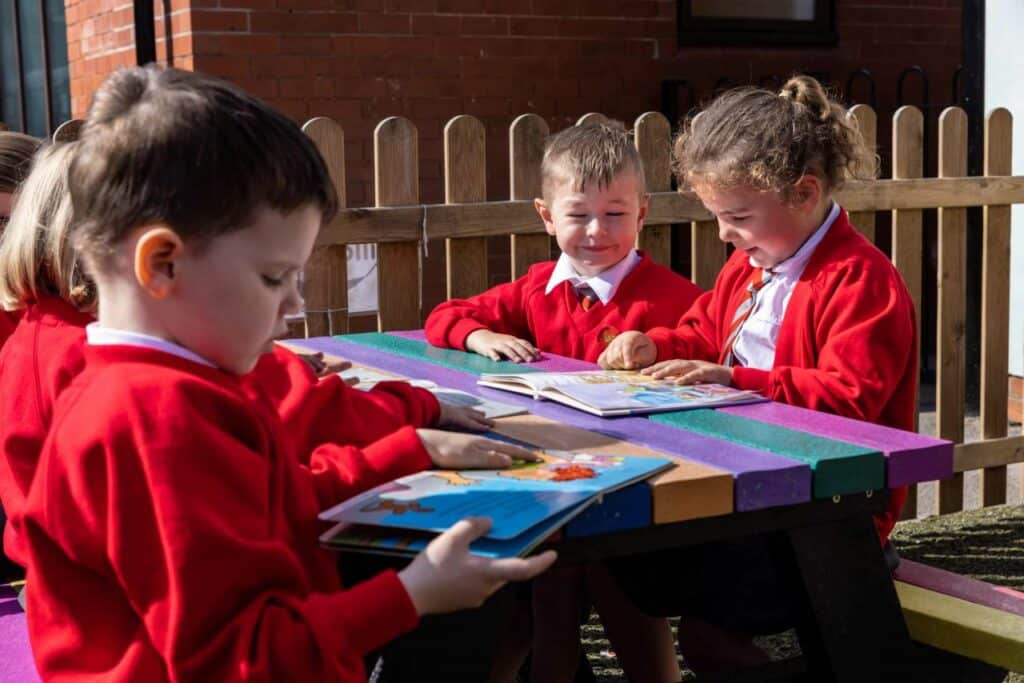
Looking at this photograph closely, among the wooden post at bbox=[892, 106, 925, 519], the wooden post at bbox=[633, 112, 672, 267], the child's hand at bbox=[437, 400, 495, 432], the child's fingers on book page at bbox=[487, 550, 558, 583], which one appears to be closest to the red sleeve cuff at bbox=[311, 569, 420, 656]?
the child's fingers on book page at bbox=[487, 550, 558, 583]

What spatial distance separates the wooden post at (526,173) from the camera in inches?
183

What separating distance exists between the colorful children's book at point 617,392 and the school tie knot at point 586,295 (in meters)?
0.72

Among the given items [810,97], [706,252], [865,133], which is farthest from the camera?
[865,133]

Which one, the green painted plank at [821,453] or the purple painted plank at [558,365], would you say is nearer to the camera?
the green painted plank at [821,453]

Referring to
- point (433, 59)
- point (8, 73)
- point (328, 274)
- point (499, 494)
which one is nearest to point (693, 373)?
point (499, 494)

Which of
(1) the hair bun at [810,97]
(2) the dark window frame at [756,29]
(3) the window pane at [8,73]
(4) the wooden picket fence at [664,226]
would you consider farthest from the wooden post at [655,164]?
(3) the window pane at [8,73]

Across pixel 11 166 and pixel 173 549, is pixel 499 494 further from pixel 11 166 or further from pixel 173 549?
pixel 11 166

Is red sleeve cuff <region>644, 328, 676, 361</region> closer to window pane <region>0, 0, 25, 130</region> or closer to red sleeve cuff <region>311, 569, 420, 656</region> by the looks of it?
red sleeve cuff <region>311, 569, 420, 656</region>

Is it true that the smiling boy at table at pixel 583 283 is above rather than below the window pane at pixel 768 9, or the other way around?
below

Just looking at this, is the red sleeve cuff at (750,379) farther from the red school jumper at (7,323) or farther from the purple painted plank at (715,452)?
the red school jumper at (7,323)

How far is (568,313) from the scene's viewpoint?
345 centimetres

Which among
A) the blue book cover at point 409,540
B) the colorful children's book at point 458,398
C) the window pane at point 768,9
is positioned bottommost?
the blue book cover at point 409,540

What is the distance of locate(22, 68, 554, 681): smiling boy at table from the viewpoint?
1.40 m

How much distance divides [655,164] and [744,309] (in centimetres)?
199
